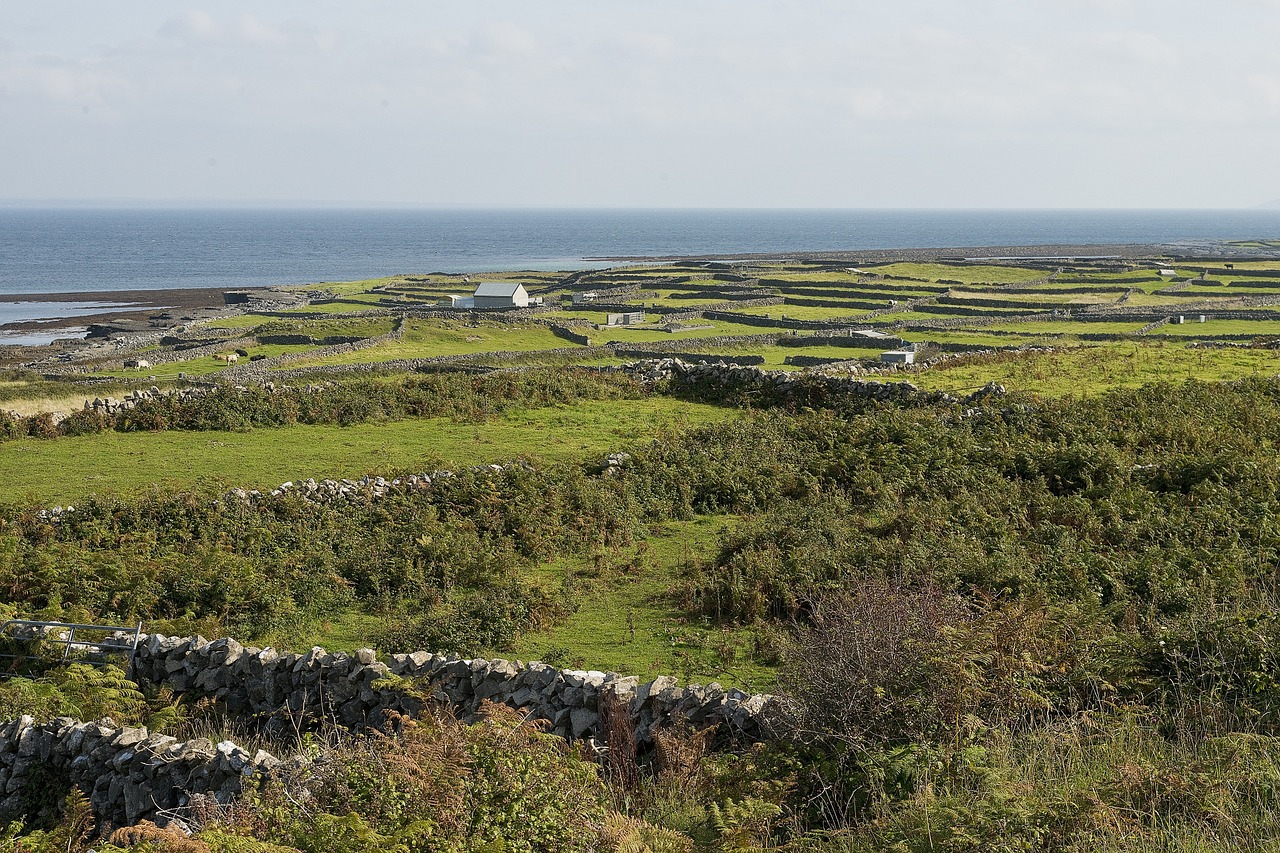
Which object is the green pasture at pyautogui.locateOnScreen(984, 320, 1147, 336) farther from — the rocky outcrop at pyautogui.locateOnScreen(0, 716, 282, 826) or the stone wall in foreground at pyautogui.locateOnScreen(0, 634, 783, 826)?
the rocky outcrop at pyautogui.locateOnScreen(0, 716, 282, 826)

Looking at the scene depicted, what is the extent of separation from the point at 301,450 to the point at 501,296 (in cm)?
5072

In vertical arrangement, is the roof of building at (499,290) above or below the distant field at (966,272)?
below

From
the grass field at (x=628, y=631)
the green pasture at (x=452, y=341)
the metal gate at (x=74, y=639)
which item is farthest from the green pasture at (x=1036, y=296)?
the metal gate at (x=74, y=639)

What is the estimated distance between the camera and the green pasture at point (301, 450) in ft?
75.7

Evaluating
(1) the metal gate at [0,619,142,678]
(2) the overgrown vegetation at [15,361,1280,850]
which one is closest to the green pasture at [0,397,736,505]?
(2) the overgrown vegetation at [15,361,1280,850]

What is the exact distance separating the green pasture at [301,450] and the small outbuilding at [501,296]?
44.9 meters

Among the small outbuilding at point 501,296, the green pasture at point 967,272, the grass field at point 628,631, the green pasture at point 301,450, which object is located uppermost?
the green pasture at point 967,272

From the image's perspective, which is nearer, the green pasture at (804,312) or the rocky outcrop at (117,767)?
the rocky outcrop at (117,767)

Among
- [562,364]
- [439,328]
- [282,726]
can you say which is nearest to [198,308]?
[439,328]

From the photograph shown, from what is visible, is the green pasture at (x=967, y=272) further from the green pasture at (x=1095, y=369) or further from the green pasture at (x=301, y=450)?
the green pasture at (x=301, y=450)

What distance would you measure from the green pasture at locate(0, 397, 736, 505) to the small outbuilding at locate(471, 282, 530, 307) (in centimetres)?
4486

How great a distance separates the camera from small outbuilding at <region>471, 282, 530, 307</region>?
249ft

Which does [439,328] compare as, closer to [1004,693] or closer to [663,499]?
[663,499]

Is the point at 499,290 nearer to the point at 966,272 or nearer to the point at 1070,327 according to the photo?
the point at 1070,327
